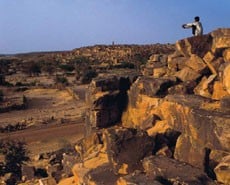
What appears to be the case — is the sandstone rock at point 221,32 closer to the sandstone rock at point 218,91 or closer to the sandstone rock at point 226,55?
the sandstone rock at point 226,55

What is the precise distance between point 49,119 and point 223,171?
25.4m

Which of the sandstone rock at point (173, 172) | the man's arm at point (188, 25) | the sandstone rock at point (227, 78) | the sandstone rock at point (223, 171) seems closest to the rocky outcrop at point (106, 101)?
the man's arm at point (188, 25)

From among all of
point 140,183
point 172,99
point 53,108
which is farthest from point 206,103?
point 53,108

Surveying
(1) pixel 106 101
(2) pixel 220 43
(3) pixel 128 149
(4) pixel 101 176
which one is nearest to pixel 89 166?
(4) pixel 101 176

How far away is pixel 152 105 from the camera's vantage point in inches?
564

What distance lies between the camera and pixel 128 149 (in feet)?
38.1

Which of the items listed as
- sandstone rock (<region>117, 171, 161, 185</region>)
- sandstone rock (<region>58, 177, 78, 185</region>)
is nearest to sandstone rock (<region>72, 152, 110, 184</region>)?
sandstone rock (<region>58, 177, 78, 185</region>)

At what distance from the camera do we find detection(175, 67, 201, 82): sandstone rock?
48.4 ft

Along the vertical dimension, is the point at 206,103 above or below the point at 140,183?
above

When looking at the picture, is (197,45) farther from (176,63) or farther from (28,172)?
(28,172)

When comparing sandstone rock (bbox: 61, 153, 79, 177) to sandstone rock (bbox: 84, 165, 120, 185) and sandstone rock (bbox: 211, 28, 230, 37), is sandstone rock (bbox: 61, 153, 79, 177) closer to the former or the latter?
sandstone rock (bbox: 84, 165, 120, 185)

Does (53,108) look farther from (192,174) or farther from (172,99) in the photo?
(192,174)

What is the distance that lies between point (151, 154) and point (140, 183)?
7.28ft

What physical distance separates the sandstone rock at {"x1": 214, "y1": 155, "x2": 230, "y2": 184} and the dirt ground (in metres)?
15.9
